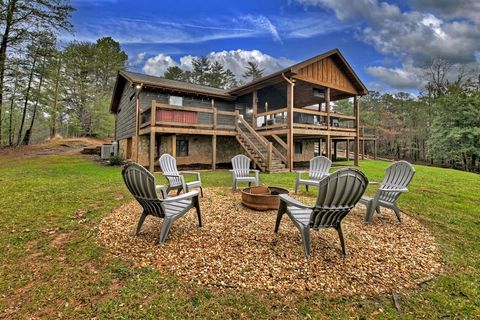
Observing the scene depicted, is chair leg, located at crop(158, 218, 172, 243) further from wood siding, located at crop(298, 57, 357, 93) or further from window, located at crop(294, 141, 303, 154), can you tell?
window, located at crop(294, 141, 303, 154)

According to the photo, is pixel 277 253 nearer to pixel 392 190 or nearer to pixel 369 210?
pixel 369 210

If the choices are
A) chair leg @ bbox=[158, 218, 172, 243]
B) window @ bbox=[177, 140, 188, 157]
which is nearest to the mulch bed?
chair leg @ bbox=[158, 218, 172, 243]

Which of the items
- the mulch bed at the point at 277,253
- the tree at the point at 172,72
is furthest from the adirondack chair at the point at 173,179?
the tree at the point at 172,72

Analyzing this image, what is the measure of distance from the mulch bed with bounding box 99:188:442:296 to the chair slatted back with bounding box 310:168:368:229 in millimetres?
533

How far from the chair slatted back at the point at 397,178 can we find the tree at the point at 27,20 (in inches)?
821

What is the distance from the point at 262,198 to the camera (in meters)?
4.55

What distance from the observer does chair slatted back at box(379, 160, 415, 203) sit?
4.18 metres

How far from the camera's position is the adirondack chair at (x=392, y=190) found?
4.09m

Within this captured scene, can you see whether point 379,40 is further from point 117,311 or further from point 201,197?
point 117,311

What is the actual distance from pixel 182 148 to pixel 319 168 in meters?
8.89

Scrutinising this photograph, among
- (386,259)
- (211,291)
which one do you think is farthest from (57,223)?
(386,259)

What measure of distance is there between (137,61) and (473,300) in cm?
3217

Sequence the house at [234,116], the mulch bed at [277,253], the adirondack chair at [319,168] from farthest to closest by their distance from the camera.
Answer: the house at [234,116], the adirondack chair at [319,168], the mulch bed at [277,253]

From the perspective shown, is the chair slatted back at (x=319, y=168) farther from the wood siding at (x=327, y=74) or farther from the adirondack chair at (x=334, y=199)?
the wood siding at (x=327, y=74)
